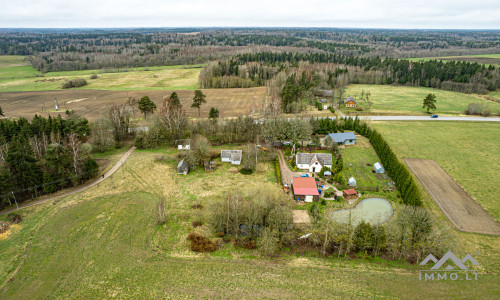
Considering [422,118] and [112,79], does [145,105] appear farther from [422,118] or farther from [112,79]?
[422,118]

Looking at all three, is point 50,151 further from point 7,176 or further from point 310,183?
point 310,183

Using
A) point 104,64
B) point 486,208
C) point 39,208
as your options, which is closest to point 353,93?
point 486,208

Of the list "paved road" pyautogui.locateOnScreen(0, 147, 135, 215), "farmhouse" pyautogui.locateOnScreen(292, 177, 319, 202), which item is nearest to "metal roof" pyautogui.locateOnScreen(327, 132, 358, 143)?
"farmhouse" pyautogui.locateOnScreen(292, 177, 319, 202)

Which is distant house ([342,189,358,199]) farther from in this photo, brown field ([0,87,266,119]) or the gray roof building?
brown field ([0,87,266,119])

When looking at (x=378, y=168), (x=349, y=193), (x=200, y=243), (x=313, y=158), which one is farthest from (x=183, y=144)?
(x=378, y=168)

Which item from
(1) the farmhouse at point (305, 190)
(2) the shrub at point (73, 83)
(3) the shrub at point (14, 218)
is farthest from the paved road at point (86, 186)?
(2) the shrub at point (73, 83)

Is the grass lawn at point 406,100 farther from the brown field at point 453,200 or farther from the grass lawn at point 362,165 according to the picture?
the brown field at point 453,200
